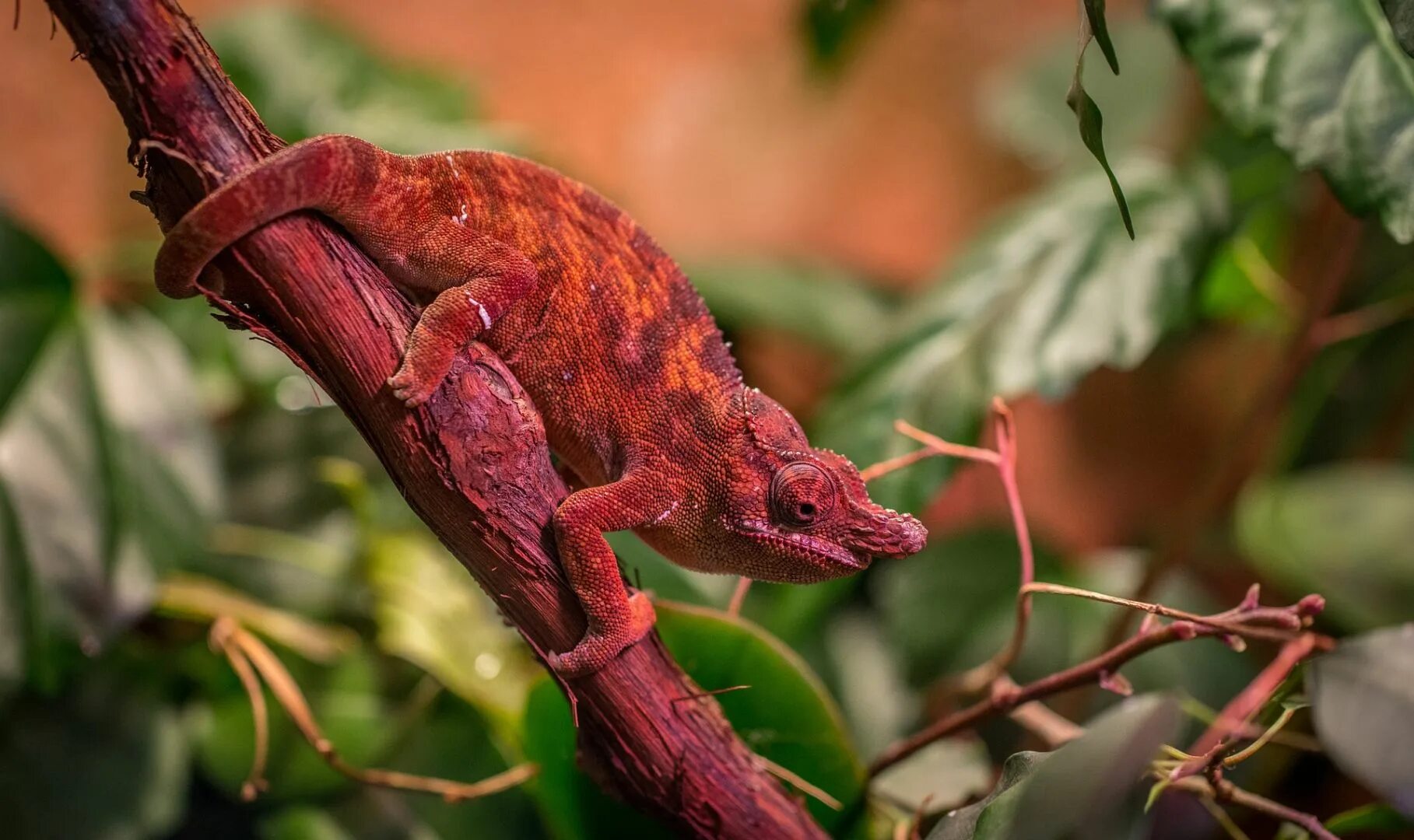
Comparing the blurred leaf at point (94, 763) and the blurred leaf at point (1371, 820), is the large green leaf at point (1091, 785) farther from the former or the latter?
the blurred leaf at point (94, 763)

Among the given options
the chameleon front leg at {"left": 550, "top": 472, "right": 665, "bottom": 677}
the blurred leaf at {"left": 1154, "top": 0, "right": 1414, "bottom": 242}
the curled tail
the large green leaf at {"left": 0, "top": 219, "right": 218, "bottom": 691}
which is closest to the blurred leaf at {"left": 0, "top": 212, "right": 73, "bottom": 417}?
the large green leaf at {"left": 0, "top": 219, "right": 218, "bottom": 691}

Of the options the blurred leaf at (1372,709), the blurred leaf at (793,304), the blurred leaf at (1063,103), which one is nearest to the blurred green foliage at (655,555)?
the blurred leaf at (1372,709)

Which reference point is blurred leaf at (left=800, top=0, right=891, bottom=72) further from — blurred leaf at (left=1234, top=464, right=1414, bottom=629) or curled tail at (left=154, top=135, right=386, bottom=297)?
blurred leaf at (left=1234, top=464, right=1414, bottom=629)

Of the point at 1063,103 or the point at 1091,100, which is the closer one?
the point at 1091,100

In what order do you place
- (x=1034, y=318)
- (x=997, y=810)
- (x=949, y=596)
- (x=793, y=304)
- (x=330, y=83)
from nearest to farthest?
(x=997, y=810), (x=1034, y=318), (x=949, y=596), (x=330, y=83), (x=793, y=304)

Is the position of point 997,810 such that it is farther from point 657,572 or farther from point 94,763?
point 94,763

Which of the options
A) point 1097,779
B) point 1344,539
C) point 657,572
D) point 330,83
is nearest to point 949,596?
point 1344,539
